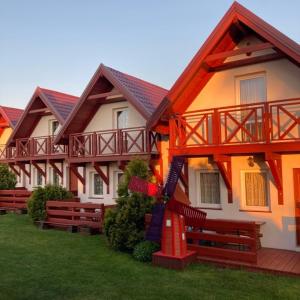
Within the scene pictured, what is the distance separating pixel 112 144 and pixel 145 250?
7.21m

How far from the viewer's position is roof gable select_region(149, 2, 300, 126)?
393 inches

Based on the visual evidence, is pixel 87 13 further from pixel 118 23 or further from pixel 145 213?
pixel 145 213

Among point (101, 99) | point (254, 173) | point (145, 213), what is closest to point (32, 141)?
point (101, 99)

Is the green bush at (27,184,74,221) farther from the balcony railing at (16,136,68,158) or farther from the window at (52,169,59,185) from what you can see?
the window at (52,169,59,185)

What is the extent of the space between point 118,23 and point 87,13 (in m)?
1.64

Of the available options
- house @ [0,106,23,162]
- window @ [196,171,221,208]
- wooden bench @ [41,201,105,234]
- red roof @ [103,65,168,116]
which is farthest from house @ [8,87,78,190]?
window @ [196,171,221,208]

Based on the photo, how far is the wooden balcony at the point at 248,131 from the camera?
381 inches

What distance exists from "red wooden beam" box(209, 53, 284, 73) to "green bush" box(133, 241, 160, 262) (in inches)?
243

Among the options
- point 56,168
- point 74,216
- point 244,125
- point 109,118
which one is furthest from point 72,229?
point 244,125

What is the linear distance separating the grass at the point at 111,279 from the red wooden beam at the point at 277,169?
10.2 feet

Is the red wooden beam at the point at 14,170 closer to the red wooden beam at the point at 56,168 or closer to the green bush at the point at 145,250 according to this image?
the red wooden beam at the point at 56,168

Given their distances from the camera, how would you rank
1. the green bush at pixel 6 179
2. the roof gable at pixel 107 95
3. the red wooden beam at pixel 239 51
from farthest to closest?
the green bush at pixel 6 179, the roof gable at pixel 107 95, the red wooden beam at pixel 239 51

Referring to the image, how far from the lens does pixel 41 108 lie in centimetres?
2002

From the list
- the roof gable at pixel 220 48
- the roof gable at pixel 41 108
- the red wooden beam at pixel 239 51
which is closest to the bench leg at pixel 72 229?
the roof gable at pixel 220 48
